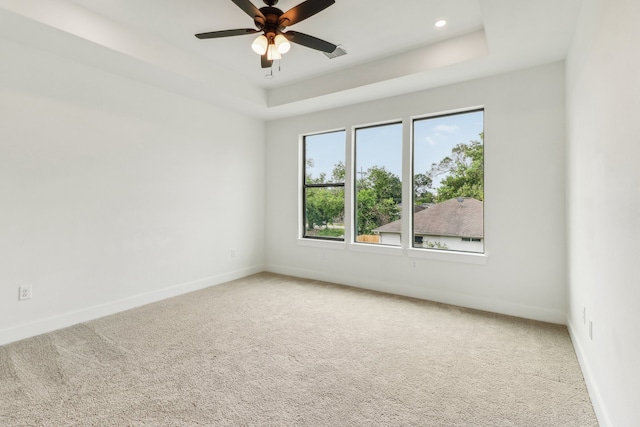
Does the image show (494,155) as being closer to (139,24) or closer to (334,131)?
(334,131)

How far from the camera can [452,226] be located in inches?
146

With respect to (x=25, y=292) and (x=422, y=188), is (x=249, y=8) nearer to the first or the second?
(x=422, y=188)

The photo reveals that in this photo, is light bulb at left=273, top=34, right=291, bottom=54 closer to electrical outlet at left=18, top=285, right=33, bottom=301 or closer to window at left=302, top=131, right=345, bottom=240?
window at left=302, top=131, right=345, bottom=240

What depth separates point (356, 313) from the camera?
3.33 meters

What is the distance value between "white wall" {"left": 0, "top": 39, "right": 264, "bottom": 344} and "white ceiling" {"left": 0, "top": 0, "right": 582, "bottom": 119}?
0.35m

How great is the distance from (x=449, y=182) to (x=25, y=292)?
4351mm

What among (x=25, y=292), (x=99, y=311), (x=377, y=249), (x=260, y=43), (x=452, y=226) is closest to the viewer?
(x=260, y=43)

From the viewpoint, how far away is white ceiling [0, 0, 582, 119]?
8.00 feet

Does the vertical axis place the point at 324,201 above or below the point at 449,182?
below

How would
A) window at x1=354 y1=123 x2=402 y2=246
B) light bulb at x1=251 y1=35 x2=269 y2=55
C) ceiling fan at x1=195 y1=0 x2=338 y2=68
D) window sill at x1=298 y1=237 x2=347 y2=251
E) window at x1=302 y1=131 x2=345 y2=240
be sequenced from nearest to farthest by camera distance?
ceiling fan at x1=195 y1=0 x2=338 y2=68, light bulb at x1=251 y1=35 x2=269 y2=55, window at x1=354 y1=123 x2=402 y2=246, window sill at x1=298 y1=237 x2=347 y2=251, window at x1=302 y1=131 x2=345 y2=240

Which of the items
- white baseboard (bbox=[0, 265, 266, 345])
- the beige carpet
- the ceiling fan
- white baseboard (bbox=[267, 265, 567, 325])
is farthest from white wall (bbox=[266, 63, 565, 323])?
white baseboard (bbox=[0, 265, 266, 345])

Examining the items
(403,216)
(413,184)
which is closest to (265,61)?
(413,184)

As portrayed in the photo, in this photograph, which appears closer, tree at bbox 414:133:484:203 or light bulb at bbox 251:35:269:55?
light bulb at bbox 251:35:269:55

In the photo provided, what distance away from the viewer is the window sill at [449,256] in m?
3.43
